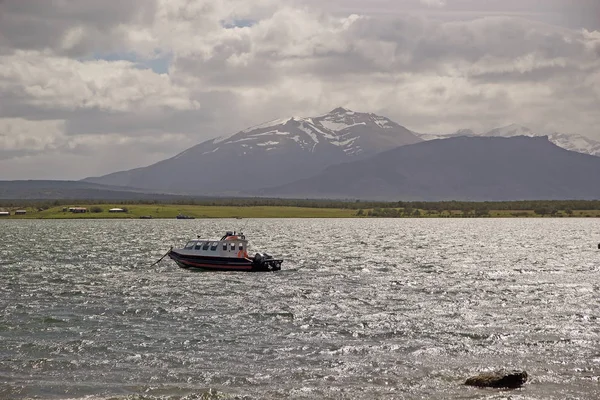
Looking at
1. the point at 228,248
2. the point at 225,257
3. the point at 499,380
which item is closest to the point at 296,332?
the point at 499,380

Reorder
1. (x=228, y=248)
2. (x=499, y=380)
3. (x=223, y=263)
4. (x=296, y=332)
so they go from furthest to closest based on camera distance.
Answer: (x=228, y=248)
(x=223, y=263)
(x=296, y=332)
(x=499, y=380)

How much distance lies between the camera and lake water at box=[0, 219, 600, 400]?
39.5 metres

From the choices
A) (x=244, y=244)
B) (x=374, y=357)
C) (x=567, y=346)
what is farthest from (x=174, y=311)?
(x=244, y=244)

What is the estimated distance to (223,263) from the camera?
100 meters

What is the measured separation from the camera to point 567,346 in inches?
1911

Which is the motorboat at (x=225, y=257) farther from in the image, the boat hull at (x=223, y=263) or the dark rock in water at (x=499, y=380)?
the dark rock in water at (x=499, y=380)

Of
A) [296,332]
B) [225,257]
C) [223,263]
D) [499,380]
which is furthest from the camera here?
[223,263]

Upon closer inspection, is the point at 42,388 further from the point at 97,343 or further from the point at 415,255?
the point at 415,255

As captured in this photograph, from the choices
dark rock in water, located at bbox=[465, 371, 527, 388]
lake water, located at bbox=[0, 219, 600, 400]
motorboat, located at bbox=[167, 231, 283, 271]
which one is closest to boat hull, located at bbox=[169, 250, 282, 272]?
motorboat, located at bbox=[167, 231, 283, 271]

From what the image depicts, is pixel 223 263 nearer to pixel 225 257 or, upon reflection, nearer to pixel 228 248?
pixel 225 257

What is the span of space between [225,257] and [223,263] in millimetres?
935

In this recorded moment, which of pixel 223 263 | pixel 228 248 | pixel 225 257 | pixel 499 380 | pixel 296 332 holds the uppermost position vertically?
pixel 228 248

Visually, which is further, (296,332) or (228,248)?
(228,248)

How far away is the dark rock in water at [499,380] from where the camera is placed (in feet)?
126
